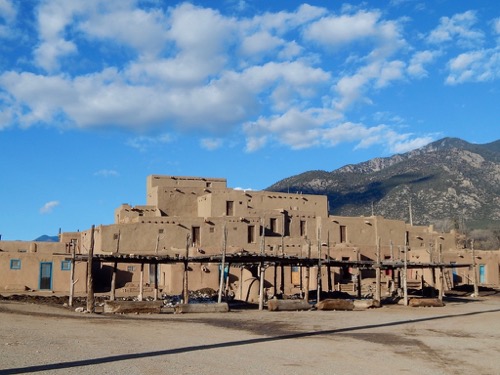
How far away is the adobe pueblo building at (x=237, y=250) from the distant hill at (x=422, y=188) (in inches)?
1946

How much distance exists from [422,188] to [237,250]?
93.8 metres

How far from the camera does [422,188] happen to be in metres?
126

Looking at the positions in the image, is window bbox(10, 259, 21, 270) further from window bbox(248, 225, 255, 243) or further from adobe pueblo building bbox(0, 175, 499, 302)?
window bbox(248, 225, 255, 243)

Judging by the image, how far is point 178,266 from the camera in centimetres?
3894

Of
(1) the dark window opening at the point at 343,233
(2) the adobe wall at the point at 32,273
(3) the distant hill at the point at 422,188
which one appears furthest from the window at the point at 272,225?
(3) the distant hill at the point at 422,188

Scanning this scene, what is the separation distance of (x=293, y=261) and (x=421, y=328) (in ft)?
35.9

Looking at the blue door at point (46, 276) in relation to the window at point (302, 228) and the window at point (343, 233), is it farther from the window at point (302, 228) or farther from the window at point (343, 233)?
the window at point (343, 233)

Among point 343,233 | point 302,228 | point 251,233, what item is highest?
point 302,228

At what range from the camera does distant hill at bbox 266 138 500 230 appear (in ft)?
379

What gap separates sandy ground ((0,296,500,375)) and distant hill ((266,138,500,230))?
78915mm

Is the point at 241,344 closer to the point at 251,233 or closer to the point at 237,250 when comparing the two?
the point at 237,250

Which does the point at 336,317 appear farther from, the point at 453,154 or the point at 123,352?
the point at 453,154

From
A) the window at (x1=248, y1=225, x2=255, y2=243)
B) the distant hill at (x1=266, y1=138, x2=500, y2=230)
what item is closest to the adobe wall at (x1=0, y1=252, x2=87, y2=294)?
the window at (x1=248, y1=225, x2=255, y2=243)

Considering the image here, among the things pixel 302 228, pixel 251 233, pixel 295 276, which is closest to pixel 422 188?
pixel 302 228
